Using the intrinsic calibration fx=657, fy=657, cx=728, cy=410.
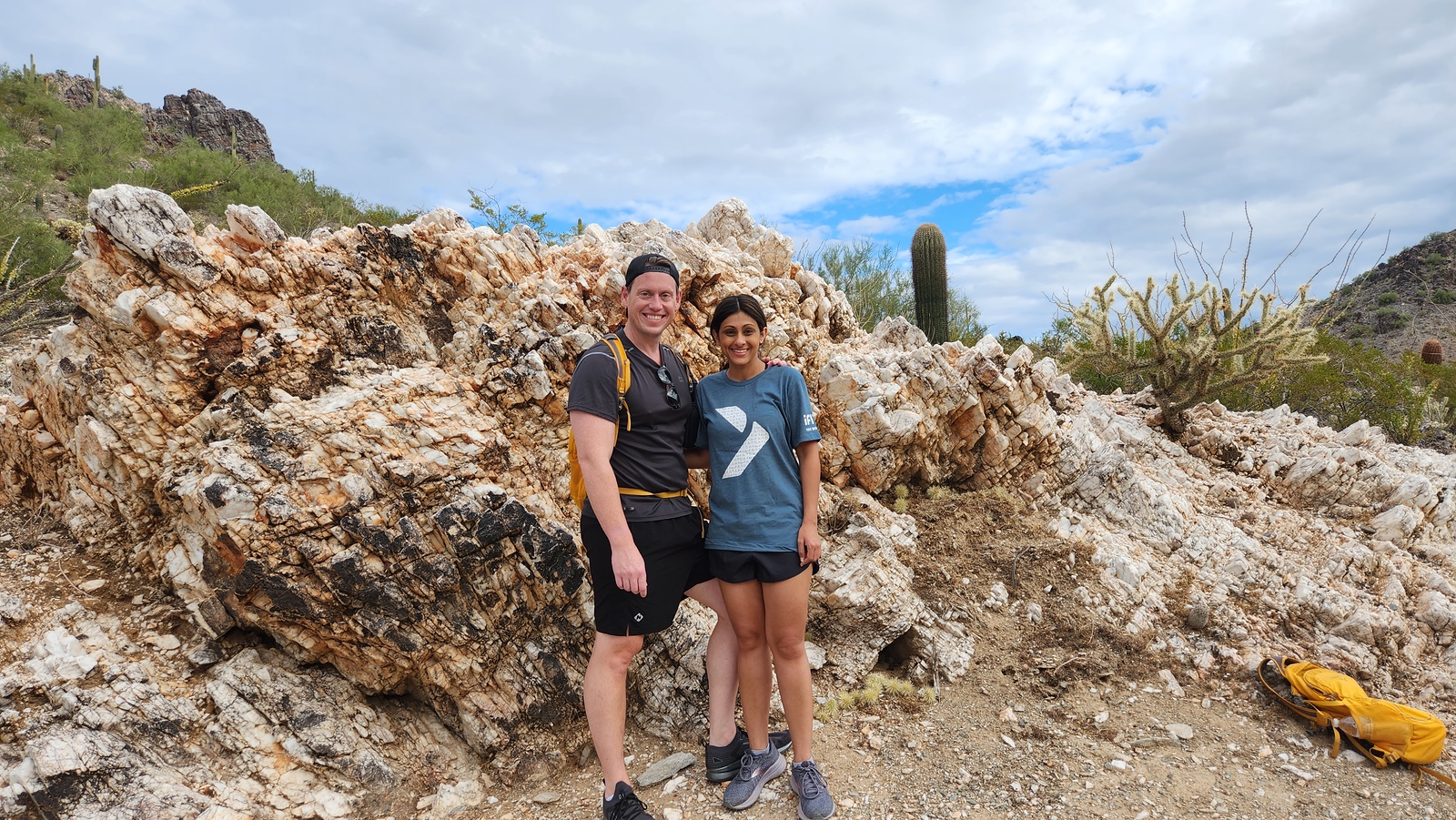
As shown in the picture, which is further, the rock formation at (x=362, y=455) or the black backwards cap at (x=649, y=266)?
the rock formation at (x=362, y=455)

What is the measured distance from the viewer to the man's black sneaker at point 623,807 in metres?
3.04

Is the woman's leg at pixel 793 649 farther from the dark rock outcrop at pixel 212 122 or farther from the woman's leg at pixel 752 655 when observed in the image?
the dark rock outcrop at pixel 212 122

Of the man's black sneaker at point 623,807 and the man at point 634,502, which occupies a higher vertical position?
the man at point 634,502

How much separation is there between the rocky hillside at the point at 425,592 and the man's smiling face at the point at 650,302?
1.38 meters

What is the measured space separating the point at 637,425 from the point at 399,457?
1.62 m

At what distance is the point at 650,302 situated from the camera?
311 centimetres

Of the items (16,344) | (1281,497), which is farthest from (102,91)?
(1281,497)

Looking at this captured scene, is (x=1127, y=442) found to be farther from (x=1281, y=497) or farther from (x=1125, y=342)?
(x=1125, y=342)

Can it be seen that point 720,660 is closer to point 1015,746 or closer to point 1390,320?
→ point 1015,746

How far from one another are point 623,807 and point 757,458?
1.73 m

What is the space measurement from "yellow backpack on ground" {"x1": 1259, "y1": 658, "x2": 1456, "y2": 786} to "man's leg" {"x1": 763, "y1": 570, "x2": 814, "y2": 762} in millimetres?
3232

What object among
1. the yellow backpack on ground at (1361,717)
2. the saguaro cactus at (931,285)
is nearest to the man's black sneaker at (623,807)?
the yellow backpack on ground at (1361,717)

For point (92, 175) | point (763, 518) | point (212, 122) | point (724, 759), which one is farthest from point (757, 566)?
point (212, 122)

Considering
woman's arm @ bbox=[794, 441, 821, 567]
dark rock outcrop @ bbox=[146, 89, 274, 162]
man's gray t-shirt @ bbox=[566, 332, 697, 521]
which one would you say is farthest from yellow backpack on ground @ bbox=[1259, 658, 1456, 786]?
dark rock outcrop @ bbox=[146, 89, 274, 162]
